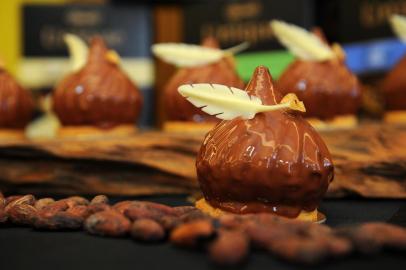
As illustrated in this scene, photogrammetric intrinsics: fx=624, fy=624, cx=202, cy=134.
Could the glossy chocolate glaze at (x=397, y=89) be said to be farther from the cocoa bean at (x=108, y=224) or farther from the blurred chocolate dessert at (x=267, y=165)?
the cocoa bean at (x=108, y=224)

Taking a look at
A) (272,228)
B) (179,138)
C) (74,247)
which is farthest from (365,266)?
(179,138)

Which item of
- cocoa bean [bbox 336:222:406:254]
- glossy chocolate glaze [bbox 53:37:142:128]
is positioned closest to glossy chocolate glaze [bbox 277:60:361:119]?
glossy chocolate glaze [bbox 53:37:142:128]

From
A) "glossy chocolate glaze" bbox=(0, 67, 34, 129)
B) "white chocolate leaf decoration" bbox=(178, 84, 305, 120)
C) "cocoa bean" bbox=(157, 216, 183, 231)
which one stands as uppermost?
"white chocolate leaf decoration" bbox=(178, 84, 305, 120)

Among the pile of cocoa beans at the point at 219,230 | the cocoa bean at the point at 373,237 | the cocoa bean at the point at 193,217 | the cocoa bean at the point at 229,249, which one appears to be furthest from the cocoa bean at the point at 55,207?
the cocoa bean at the point at 373,237

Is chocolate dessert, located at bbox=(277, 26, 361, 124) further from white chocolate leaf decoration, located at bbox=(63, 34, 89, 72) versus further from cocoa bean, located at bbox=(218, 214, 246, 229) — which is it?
cocoa bean, located at bbox=(218, 214, 246, 229)

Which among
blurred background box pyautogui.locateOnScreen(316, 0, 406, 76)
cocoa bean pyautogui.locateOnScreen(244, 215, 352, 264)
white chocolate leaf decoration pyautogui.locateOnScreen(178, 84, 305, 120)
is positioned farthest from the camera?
blurred background box pyautogui.locateOnScreen(316, 0, 406, 76)

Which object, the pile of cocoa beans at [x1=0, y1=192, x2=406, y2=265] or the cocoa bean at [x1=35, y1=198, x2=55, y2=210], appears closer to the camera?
the pile of cocoa beans at [x1=0, y1=192, x2=406, y2=265]

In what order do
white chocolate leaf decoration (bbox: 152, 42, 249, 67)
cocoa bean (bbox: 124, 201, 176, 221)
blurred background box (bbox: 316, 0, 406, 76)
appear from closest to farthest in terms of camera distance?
cocoa bean (bbox: 124, 201, 176, 221), white chocolate leaf decoration (bbox: 152, 42, 249, 67), blurred background box (bbox: 316, 0, 406, 76)
